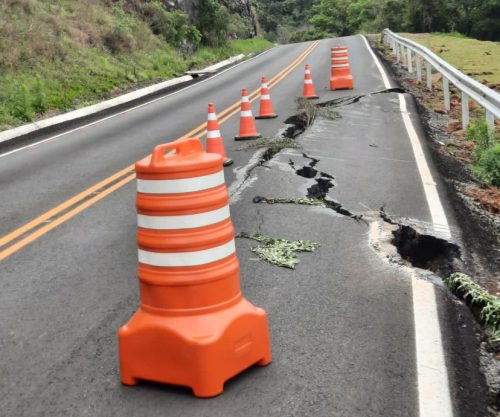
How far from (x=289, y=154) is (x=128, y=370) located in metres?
6.44

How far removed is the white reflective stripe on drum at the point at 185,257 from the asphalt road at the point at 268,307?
0.69 m

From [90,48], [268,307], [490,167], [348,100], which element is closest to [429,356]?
[268,307]

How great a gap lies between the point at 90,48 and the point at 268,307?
20.6 meters

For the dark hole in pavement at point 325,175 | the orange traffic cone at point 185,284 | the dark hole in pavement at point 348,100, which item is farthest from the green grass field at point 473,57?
the orange traffic cone at point 185,284

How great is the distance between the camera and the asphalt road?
342 cm

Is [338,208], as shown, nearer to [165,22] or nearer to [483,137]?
[483,137]

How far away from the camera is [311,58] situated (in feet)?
100

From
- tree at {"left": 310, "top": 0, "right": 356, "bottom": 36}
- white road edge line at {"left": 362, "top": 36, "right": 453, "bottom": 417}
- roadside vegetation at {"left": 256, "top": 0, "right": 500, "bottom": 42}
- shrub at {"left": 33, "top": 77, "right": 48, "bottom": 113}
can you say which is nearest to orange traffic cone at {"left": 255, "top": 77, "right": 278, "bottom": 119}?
shrub at {"left": 33, "top": 77, "right": 48, "bottom": 113}

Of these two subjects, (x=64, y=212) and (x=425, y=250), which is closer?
(x=425, y=250)

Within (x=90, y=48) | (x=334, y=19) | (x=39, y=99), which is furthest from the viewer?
(x=334, y=19)

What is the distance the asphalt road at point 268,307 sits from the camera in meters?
3.42

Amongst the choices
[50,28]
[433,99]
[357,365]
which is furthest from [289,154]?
[50,28]

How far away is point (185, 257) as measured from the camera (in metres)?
3.47

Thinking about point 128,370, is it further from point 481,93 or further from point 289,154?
point 481,93
